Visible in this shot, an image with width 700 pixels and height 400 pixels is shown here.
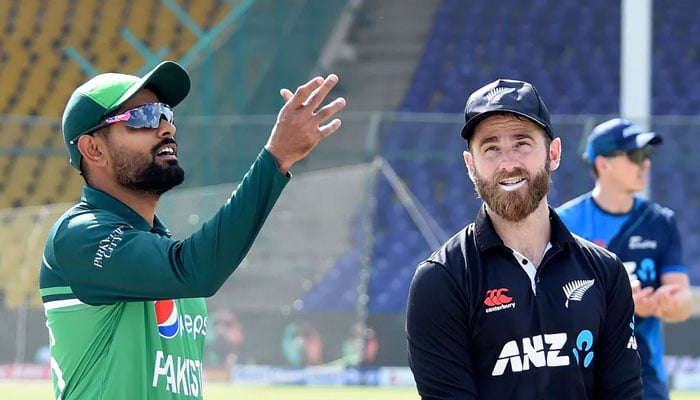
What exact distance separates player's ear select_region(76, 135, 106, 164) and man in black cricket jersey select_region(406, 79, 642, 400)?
104 centimetres

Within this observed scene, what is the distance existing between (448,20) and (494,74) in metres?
1.96

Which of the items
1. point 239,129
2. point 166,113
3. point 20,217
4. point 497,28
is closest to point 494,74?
point 497,28

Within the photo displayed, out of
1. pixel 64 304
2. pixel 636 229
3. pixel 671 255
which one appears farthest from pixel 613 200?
pixel 64 304

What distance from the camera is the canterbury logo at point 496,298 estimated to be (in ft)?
11.7

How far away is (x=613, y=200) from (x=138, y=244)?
3.32m

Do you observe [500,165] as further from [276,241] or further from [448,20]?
[448,20]

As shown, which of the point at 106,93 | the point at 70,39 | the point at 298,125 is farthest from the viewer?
the point at 70,39

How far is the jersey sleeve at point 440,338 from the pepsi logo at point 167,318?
738 millimetres

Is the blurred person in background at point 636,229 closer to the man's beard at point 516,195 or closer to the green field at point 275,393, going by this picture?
the man's beard at point 516,195

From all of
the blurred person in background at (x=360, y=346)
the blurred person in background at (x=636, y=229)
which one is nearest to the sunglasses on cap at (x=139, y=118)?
the blurred person in background at (x=636, y=229)

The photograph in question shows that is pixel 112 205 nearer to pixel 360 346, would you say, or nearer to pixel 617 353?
pixel 617 353

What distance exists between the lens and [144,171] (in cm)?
385

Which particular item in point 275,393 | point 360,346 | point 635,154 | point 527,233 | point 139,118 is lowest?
point 527,233

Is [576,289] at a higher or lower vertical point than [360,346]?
lower
